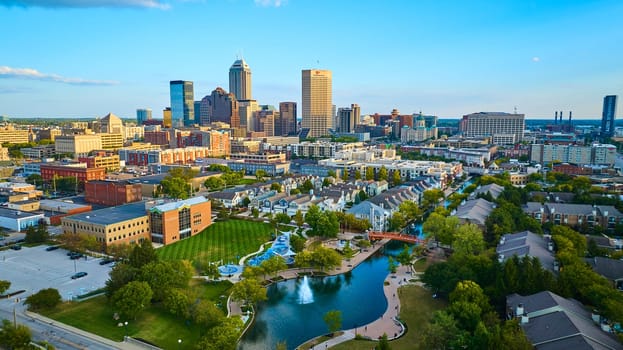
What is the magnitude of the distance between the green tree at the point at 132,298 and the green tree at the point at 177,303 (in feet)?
4.22

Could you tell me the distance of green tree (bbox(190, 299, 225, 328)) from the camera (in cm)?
2580

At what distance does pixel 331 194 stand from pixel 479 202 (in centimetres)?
2044

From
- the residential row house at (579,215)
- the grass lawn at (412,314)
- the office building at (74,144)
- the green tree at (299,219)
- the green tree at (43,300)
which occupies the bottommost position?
the grass lawn at (412,314)

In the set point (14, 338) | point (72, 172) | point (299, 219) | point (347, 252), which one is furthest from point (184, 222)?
point (72, 172)

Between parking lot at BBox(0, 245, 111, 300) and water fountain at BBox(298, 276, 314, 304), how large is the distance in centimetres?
1624

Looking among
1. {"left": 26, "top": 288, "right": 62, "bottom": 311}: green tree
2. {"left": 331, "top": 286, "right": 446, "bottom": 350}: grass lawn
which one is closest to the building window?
{"left": 26, "top": 288, "right": 62, "bottom": 311}: green tree

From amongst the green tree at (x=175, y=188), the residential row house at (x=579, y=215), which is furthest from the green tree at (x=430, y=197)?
the green tree at (x=175, y=188)

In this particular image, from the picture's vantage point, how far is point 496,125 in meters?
184

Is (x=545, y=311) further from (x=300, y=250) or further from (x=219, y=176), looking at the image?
(x=219, y=176)

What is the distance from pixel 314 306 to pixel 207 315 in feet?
29.2

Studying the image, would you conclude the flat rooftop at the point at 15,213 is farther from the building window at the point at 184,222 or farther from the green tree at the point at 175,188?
the building window at the point at 184,222

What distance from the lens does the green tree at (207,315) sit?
2580 centimetres

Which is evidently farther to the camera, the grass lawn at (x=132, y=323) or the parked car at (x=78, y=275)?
the parked car at (x=78, y=275)

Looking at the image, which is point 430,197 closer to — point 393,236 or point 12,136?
point 393,236
